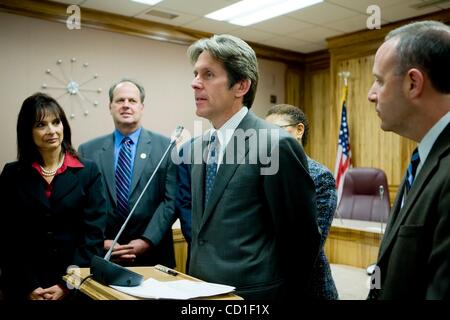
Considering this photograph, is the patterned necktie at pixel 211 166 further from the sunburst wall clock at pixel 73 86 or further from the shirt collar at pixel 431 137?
the sunburst wall clock at pixel 73 86

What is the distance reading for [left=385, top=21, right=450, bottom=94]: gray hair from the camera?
3.32 ft

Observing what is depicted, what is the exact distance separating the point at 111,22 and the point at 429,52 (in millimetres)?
4558

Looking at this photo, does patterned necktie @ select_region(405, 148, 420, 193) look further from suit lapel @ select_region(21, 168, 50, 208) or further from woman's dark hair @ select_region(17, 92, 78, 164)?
woman's dark hair @ select_region(17, 92, 78, 164)

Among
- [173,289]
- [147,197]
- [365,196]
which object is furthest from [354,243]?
[173,289]

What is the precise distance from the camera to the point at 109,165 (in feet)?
7.89

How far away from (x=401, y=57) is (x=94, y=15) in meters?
4.47

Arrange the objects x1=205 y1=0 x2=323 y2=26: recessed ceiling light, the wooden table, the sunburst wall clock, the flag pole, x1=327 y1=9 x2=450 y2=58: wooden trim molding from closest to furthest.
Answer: the wooden table
x1=205 y1=0 x2=323 y2=26: recessed ceiling light
the sunburst wall clock
x1=327 y1=9 x2=450 y2=58: wooden trim molding
the flag pole

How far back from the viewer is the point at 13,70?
4.41 m

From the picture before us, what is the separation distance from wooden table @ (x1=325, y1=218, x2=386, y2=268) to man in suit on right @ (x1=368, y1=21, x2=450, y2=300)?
2.63m

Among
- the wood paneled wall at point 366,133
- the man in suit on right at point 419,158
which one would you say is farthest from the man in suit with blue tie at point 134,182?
the wood paneled wall at point 366,133

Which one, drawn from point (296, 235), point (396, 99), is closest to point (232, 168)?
point (296, 235)

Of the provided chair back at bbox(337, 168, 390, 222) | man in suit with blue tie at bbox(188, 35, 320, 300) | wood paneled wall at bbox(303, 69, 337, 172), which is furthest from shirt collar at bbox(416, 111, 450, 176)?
wood paneled wall at bbox(303, 69, 337, 172)

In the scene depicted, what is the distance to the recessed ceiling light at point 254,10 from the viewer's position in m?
4.52
